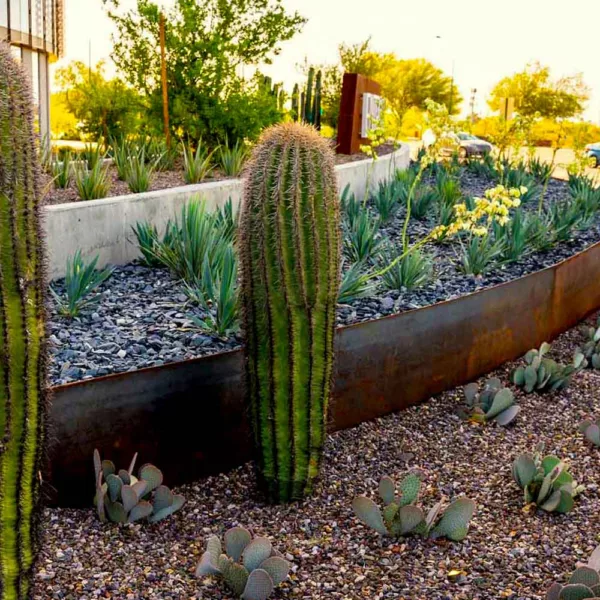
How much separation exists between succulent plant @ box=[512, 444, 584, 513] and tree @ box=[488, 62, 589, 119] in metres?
41.8

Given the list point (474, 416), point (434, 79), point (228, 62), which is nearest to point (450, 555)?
point (474, 416)

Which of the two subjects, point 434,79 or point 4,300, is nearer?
point 4,300

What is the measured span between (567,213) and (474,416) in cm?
348

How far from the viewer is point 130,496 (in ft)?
10.9

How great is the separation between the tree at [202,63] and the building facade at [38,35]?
4266 millimetres

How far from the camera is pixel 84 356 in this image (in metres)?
4.20

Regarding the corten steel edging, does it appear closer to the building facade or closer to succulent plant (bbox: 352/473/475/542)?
succulent plant (bbox: 352/473/475/542)

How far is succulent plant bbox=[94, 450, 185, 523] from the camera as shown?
3342mm

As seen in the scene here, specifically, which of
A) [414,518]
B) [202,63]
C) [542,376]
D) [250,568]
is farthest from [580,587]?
[202,63]

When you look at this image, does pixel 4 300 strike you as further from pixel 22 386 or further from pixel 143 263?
pixel 143 263

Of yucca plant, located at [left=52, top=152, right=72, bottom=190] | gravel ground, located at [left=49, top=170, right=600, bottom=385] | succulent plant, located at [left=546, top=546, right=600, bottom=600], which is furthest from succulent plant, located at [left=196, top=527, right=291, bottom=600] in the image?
yucca plant, located at [left=52, top=152, right=72, bottom=190]

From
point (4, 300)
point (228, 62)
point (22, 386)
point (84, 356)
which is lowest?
point (84, 356)

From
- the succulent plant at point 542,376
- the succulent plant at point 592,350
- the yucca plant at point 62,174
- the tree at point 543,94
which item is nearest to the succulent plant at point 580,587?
the succulent plant at point 542,376

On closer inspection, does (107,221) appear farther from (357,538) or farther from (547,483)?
(547,483)
